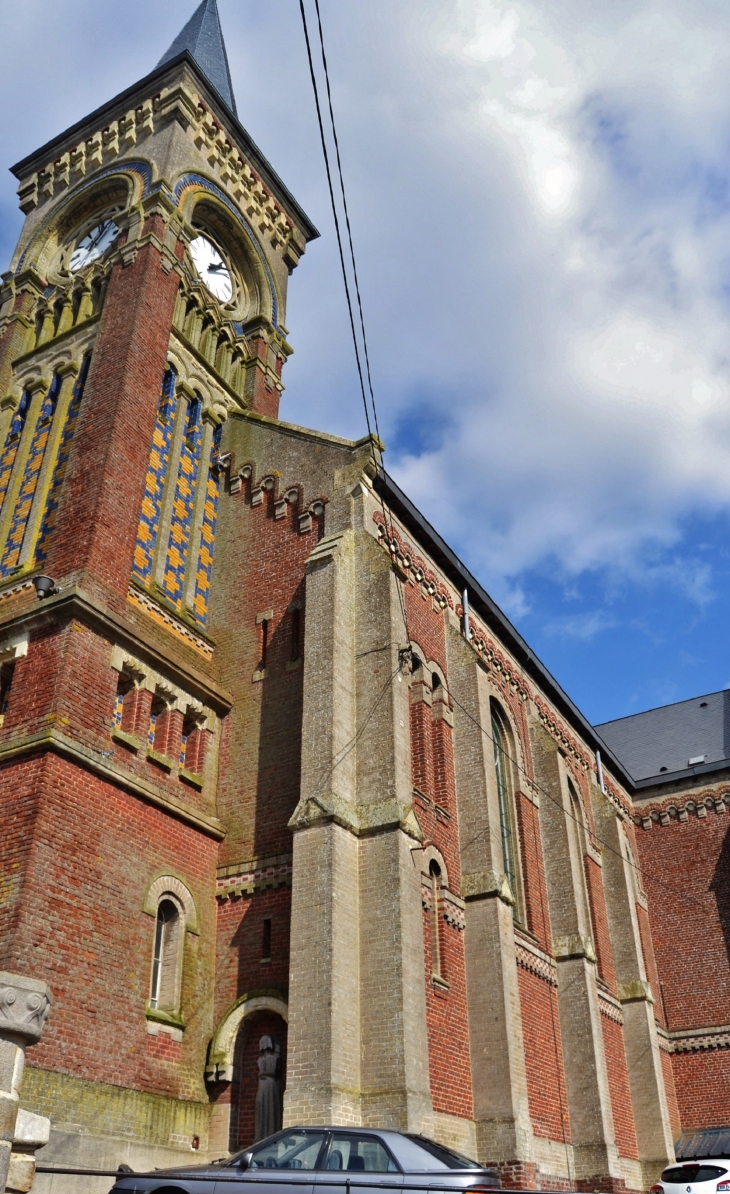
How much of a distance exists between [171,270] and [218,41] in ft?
53.7

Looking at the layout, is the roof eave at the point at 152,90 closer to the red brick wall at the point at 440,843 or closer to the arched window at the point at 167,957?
the red brick wall at the point at 440,843

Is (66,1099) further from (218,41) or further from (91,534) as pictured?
(218,41)

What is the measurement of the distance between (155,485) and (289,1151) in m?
12.9

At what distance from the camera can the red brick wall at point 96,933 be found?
1280 centimetres

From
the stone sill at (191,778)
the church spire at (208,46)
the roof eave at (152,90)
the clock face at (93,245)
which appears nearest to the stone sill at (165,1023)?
the stone sill at (191,778)

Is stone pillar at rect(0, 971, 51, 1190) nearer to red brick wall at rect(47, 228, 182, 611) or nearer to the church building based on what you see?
the church building

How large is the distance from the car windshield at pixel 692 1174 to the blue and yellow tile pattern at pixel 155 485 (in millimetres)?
12345

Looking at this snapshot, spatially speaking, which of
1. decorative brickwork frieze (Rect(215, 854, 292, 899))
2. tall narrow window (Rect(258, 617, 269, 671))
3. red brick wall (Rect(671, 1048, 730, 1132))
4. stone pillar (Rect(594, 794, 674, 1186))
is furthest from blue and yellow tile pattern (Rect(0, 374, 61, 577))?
red brick wall (Rect(671, 1048, 730, 1132))

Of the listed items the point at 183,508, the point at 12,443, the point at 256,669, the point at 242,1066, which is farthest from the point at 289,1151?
the point at 12,443

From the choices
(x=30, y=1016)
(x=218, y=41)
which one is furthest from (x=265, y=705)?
(x=218, y=41)

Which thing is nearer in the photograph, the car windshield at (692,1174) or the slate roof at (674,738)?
the car windshield at (692,1174)

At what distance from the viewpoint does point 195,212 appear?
25000 millimetres

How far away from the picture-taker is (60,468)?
19.4 meters

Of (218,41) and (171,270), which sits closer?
(171,270)
